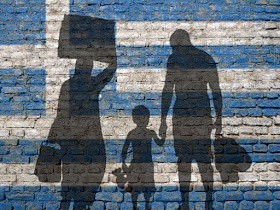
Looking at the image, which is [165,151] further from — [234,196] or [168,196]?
[234,196]

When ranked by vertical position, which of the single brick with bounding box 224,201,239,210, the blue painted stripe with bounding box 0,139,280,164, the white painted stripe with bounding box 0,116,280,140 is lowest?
the single brick with bounding box 224,201,239,210

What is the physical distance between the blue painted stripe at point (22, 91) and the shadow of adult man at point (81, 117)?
262 millimetres

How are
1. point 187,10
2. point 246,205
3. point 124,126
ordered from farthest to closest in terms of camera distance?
point 187,10
point 124,126
point 246,205

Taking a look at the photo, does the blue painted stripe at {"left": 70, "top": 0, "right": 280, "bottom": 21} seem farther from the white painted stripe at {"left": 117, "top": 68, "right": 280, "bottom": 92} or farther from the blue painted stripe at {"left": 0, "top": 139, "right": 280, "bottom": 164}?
the blue painted stripe at {"left": 0, "top": 139, "right": 280, "bottom": 164}

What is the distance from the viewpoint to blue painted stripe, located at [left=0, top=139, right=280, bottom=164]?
11.2 ft

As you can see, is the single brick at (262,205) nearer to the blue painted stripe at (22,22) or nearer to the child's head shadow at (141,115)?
the child's head shadow at (141,115)

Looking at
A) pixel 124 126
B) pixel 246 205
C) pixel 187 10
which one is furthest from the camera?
pixel 187 10

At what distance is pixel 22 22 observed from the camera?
11.8 ft

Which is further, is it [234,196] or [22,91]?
[22,91]

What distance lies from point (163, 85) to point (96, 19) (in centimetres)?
118

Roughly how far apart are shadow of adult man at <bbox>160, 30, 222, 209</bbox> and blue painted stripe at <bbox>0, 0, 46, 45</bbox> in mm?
1666

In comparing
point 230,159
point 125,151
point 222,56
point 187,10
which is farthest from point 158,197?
point 187,10

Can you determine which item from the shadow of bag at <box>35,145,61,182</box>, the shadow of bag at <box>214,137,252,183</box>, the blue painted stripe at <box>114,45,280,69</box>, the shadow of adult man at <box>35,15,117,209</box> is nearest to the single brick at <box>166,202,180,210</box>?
the shadow of bag at <box>214,137,252,183</box>

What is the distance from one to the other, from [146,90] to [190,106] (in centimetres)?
57
